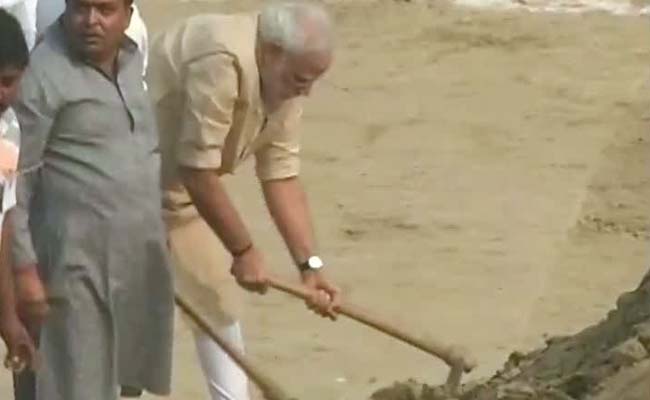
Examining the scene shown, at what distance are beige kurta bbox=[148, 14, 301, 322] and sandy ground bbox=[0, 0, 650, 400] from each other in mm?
1265

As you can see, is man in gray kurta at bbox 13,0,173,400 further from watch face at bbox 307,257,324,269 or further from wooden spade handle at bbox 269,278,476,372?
watch face at bbox 307,257,324,269

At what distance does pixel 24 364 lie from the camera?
5.61m

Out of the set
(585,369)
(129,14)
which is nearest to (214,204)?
(129,14)

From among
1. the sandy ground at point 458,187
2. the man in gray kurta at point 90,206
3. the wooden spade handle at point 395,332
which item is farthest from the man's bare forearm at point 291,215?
the sandy ground at point 458,187

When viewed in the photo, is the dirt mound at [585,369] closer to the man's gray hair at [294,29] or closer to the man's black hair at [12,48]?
the man's gray hair at [294,29]

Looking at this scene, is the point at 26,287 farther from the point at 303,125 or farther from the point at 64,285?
the point at 303,125

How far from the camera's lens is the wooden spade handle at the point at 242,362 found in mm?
5961

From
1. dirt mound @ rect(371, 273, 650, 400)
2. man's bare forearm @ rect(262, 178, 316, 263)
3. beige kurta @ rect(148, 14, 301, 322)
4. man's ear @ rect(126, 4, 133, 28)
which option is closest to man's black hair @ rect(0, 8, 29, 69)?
man's ear @ rect(126, 4, 133, 28)

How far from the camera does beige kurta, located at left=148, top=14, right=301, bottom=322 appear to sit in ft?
19.3

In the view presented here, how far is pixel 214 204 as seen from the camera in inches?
235

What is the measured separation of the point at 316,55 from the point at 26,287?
96 centimetres

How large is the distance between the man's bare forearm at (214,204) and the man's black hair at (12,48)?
807 mm

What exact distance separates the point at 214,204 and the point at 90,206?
0.43 m

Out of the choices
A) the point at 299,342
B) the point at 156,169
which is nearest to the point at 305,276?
the point at 156,169
